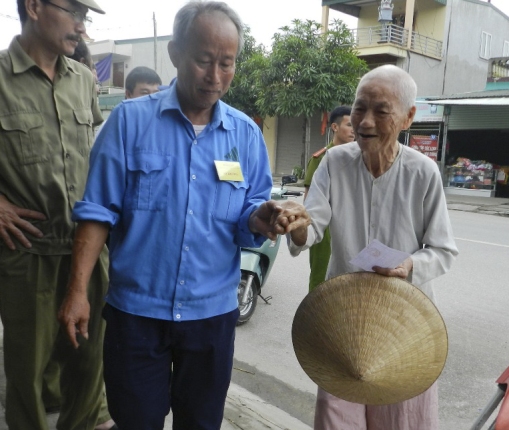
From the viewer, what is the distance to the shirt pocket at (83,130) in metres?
2.25

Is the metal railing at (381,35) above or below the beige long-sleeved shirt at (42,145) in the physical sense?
above

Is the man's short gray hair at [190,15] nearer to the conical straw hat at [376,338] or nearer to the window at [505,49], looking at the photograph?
the conical straw hat at [376,338]

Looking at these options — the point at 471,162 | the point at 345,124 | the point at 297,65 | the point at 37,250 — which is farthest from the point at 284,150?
the point at 37,250

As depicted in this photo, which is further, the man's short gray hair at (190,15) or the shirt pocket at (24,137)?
the shirt pocket at (24,137)

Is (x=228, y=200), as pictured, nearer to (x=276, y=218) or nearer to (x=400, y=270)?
(x=276, y=218)

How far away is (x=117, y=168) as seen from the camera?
1703 millimetres

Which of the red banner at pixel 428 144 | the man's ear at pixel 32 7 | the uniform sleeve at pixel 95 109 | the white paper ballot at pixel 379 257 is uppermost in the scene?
the man's ear at pixel 32 7

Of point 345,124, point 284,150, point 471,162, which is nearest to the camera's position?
point 345,124

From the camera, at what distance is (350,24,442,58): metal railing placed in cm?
1981

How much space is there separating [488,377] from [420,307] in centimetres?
244

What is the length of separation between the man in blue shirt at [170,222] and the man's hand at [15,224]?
0.47 metres

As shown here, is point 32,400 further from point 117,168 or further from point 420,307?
point 420,307

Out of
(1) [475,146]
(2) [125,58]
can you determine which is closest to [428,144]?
(1) [475,146]

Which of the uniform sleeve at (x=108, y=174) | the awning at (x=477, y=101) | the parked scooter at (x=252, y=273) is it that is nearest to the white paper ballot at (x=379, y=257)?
the uniform sleeve at (x=108, y=174)
